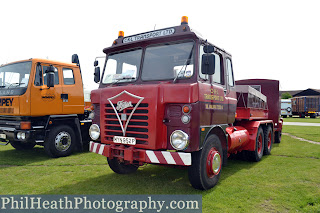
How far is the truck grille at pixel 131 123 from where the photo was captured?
439 centimetres

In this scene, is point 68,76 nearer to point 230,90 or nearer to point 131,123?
point 131,123

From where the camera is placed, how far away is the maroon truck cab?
421 cm

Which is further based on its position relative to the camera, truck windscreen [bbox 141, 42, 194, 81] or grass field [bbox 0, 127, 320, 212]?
truck windscreen [bbox 141, 42, 194, 81]

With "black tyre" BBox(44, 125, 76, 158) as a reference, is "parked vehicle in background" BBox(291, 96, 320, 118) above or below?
above

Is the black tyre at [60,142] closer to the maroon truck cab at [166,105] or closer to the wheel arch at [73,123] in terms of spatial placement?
the wheel arch at [73,123]

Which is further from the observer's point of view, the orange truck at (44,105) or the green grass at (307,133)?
the green grass at (307,133)

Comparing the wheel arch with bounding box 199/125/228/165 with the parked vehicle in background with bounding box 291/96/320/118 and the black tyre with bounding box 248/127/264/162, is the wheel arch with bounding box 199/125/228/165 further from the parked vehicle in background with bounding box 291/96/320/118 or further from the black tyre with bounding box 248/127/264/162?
the parked vehicle in background with bounding box 291/96/320/118

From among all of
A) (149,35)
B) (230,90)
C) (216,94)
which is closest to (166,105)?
(216,94)

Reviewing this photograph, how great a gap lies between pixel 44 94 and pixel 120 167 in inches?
135

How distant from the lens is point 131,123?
4.56 m

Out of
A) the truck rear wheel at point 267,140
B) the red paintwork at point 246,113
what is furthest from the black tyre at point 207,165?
the truck rear wheel at point 267,140

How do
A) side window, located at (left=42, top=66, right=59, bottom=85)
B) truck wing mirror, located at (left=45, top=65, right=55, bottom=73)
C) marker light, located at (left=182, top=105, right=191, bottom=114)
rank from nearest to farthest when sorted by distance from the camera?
marker light, located at (left=182, top=105, right=191, bottom=114) < truck wing mirror, located at (left=45, top=65, right=55, bottom=73) < side window, located at (left=42, top=66, right=59, bottom=85)

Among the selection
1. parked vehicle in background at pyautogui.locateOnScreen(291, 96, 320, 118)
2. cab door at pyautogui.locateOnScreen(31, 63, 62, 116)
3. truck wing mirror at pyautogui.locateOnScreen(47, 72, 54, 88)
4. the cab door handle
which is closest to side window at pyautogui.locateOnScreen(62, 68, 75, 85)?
cab door at pyautogui.locateOnScreen(31, 63, 62, 116)

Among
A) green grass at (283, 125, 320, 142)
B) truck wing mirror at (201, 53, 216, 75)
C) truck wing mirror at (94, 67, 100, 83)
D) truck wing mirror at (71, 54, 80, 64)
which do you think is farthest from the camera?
green grass at (283, 125, 320, 142)
